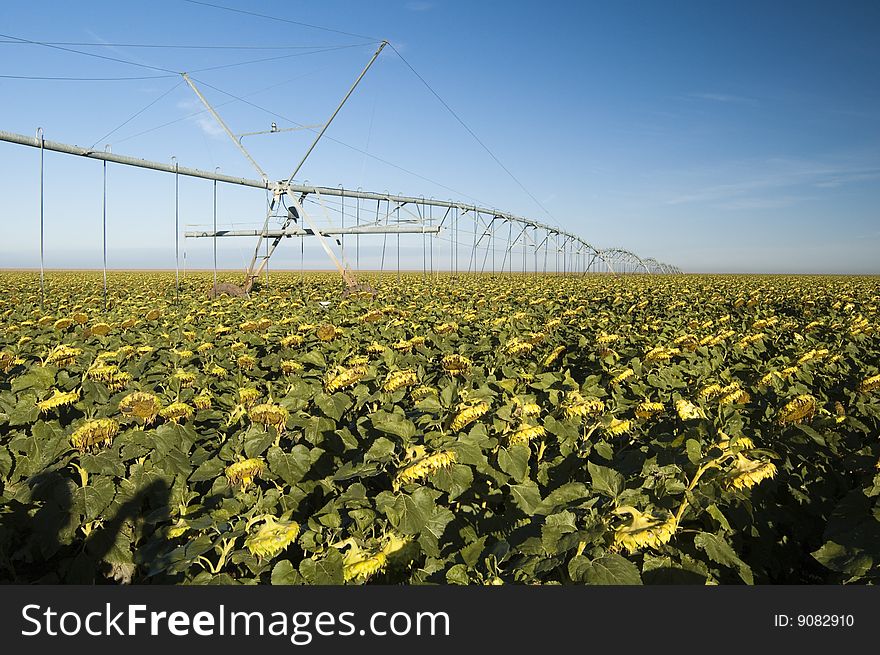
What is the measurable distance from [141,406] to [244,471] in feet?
3.51

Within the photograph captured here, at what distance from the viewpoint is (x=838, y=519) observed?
2.20 meters

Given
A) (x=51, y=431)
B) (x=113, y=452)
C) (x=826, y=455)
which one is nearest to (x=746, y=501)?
(x=826, y=455)

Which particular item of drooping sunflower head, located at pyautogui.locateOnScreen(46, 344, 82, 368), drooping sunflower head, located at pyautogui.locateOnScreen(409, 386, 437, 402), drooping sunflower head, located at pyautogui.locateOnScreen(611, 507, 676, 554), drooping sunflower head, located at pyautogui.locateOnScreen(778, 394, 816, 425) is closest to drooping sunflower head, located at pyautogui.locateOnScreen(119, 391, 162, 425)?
drooping sunflower head, located at pyautogui.locateOnScreen(409, 386, 437, 402)

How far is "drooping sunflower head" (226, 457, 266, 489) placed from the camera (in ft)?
8.45

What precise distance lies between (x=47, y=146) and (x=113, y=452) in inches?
618

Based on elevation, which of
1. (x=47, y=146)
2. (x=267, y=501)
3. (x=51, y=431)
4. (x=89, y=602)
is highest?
(x=47, y=146)

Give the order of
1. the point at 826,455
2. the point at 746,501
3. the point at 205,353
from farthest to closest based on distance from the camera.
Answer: the point at 205,353, the point at 826,455, the point at 746,501

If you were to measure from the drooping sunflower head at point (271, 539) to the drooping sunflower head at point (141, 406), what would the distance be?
59.4 inches

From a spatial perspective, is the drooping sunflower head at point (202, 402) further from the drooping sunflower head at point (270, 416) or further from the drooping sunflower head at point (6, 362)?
the drooping sunflower head at point (6, 362)

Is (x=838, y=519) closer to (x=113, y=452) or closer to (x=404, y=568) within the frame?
(x=404, y=568)

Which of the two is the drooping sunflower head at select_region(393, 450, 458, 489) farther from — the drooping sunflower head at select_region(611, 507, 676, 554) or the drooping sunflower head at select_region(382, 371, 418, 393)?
the drooping sunflower head at select_region(382, 371, 418, 393)

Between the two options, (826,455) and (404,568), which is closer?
(404,568)

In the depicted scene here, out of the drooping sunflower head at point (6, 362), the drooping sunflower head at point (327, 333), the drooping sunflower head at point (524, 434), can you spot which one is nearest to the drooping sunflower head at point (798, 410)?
the drooping sunflower head at point (524, 434)

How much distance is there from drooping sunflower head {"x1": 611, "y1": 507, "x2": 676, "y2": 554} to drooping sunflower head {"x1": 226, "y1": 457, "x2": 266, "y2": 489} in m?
1.67
